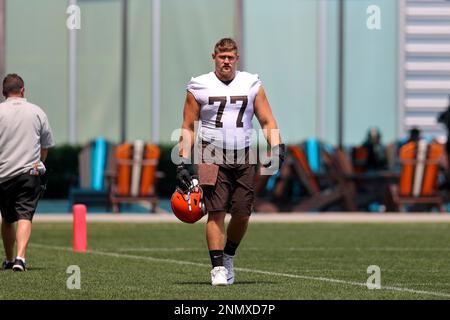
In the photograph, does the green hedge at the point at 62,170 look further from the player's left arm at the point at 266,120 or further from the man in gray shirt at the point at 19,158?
the player's left arm at the point at 266,120

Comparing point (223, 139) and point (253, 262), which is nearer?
point (223, 139)

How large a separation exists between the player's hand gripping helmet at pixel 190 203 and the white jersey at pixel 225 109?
41cm

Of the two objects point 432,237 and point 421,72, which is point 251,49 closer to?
point 421,72

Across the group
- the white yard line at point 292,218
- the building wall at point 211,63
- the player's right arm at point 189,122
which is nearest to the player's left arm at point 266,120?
the player's right arm at point 189,122

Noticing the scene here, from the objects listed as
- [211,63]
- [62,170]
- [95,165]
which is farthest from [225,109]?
[211,63]

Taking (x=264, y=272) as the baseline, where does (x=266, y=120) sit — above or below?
above

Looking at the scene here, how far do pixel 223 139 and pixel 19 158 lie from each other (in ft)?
8.78

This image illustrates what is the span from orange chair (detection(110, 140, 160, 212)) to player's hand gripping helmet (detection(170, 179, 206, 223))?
46.1ft

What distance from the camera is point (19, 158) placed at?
1467 centimetres

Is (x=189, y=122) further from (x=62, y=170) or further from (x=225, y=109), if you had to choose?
(x=62, y=170)

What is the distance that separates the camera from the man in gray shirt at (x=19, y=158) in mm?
14680

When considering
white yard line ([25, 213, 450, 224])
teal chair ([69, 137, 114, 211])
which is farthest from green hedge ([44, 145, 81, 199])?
white yard line ([25, 213, 450, 224])

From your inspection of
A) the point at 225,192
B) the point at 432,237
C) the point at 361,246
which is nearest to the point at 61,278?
the point at 225,192

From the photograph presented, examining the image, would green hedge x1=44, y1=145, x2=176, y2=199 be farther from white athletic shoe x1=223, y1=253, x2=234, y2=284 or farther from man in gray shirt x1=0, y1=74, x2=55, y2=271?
white athletic shoe x1=223, y1=253, x2=234, y2=284
